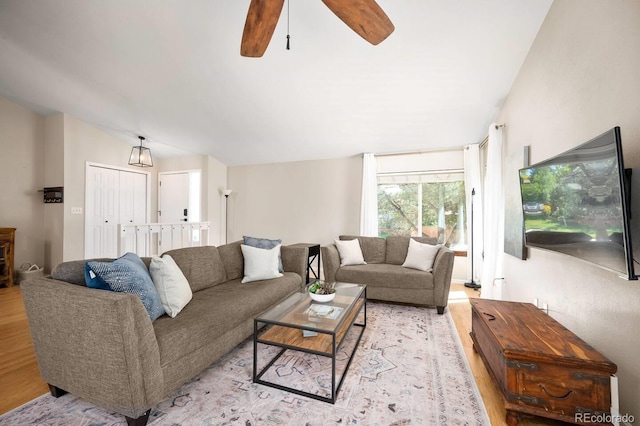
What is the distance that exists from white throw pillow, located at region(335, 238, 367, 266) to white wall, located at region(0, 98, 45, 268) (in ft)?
16.4

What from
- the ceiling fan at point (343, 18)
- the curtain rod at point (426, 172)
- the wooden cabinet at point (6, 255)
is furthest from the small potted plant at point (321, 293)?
the wooden cabinet at point (6, 255)

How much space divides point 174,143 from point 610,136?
18.2 feet

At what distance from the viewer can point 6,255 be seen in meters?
3.71

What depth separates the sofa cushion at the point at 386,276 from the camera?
2879 millimetres

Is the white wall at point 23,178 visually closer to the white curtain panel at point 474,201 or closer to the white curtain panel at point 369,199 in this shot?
the white curtain panel at point 369,199

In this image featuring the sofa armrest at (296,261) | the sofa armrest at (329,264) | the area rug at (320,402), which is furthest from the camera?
the sofa armrest at (329,264)

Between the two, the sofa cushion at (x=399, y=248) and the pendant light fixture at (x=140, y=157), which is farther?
the pendant light fixture at (x=140, y=157)

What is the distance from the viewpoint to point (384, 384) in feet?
5.35

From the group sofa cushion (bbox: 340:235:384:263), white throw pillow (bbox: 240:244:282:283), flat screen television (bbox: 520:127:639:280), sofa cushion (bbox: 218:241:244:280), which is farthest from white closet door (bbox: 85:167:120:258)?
flat screen television (bbox: 520:127:639:280)

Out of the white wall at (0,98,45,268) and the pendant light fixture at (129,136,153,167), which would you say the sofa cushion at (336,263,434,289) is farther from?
the white wall at (0,98,45,268)

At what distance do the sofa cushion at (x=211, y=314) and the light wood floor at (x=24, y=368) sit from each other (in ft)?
3.03

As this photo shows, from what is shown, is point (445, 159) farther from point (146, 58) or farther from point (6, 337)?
point (6, 337)

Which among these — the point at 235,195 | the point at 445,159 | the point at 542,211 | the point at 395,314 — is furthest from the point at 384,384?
the point at 235,195

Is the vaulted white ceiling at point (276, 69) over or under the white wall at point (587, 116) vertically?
over
